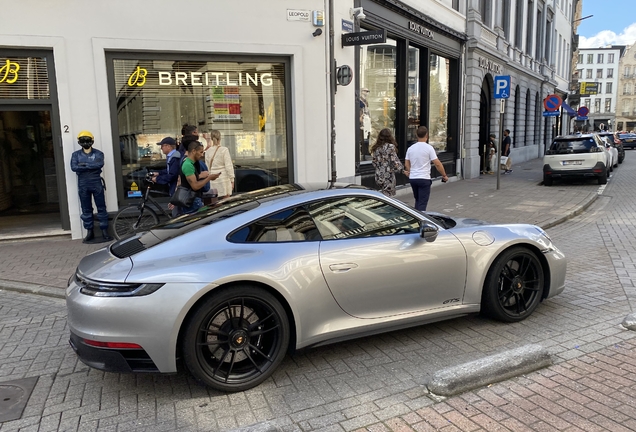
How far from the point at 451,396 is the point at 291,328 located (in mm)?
1192

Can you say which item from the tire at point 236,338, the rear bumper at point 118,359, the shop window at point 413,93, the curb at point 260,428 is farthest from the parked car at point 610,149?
the rear bumper at point 118,359

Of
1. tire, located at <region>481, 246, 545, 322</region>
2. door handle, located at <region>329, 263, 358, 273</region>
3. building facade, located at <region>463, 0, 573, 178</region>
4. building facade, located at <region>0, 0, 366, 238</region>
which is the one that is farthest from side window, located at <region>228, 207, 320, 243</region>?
building facade, located at <region>463, 0, 573, 178</region>

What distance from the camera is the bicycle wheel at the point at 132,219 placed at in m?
8.41

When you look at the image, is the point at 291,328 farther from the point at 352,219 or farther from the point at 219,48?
the point at 219,48

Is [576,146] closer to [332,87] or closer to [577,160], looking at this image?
[577,160]

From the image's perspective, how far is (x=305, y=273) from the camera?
3477 mm

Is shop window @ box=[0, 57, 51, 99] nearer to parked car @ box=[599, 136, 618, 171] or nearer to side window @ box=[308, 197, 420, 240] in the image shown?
side window @ box=[308, 197, 420, 240]

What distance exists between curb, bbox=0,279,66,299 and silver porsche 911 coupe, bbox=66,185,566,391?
2.56 metres

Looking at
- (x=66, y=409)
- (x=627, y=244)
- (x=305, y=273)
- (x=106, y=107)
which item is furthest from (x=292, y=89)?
(x=66, y=409)

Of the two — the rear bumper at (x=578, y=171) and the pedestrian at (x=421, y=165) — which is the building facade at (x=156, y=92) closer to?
the pedestrian at (x=421, y=165)

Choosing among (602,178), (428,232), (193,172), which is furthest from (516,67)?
(428,232)

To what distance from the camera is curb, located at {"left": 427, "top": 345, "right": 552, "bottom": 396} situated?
329 cm

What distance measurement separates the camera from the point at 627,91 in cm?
9831

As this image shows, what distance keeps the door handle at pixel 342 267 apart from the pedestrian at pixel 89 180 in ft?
20.4
